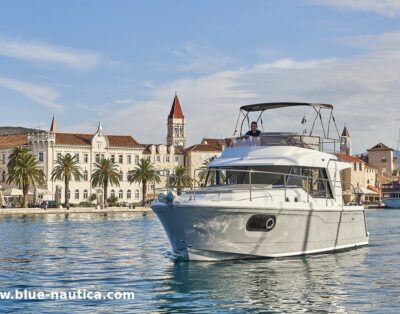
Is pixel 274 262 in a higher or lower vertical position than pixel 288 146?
lower

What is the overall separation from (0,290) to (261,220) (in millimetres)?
9060

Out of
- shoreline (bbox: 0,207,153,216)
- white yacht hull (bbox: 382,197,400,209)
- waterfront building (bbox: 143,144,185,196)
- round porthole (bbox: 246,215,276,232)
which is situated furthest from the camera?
white yacht hull (bbox: 382,197,400,209)

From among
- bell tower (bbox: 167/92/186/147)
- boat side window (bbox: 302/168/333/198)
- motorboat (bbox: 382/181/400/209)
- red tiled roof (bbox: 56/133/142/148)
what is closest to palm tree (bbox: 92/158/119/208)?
red tiled roof (bbox: 56/133/142/148)

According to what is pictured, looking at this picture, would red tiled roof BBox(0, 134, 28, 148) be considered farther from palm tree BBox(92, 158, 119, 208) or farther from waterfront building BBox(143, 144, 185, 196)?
waterfront building BBox(143, 144, 185, 196)

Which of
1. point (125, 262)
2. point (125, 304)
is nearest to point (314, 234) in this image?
point (125, 262)

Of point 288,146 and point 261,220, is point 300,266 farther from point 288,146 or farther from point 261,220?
point 288,146

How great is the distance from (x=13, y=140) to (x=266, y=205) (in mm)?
104790

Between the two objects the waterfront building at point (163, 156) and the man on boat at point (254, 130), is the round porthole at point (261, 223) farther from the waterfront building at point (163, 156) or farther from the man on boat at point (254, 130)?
the waterfront building at point (163, 156)

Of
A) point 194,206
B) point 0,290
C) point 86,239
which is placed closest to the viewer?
point 0,290

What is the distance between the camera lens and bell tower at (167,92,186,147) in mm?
159625

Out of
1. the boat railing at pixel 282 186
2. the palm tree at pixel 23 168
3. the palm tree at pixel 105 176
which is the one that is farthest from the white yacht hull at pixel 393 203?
the boat railing at pixel 282 186

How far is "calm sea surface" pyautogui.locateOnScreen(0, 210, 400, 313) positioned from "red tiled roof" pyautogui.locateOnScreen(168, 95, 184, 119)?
129m

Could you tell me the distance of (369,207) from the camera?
15350cm

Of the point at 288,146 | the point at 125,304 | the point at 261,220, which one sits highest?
the point at 288,146
